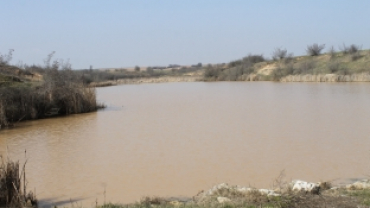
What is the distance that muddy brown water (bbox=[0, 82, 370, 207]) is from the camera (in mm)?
7145

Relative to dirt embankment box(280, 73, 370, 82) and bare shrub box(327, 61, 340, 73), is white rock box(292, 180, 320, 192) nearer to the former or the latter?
dirt embankment box(280, 73, 370, 82)

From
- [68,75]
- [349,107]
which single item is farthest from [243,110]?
[68,75]

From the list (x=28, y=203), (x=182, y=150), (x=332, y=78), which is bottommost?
(x=182, y=150)

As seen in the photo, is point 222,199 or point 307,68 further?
point 307,68

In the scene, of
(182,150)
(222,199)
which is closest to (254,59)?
(182,150)

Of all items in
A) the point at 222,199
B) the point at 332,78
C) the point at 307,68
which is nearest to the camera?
the point at 222,199

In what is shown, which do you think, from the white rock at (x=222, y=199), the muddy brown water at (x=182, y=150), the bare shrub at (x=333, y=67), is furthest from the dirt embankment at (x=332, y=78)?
the white rock at (x=222, y=199)

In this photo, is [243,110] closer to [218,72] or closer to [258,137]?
[258,137]

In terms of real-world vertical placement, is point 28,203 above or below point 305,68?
below

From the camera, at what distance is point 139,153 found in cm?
963

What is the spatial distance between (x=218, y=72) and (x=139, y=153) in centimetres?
4164

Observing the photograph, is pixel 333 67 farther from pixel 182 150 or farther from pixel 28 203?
pixel 28 203

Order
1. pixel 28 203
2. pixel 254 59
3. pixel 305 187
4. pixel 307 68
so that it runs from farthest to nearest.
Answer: pixel 254 59 < pixel 307 68 < pixel 28 203 < pixel 305 187

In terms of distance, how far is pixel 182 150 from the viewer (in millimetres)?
9766
